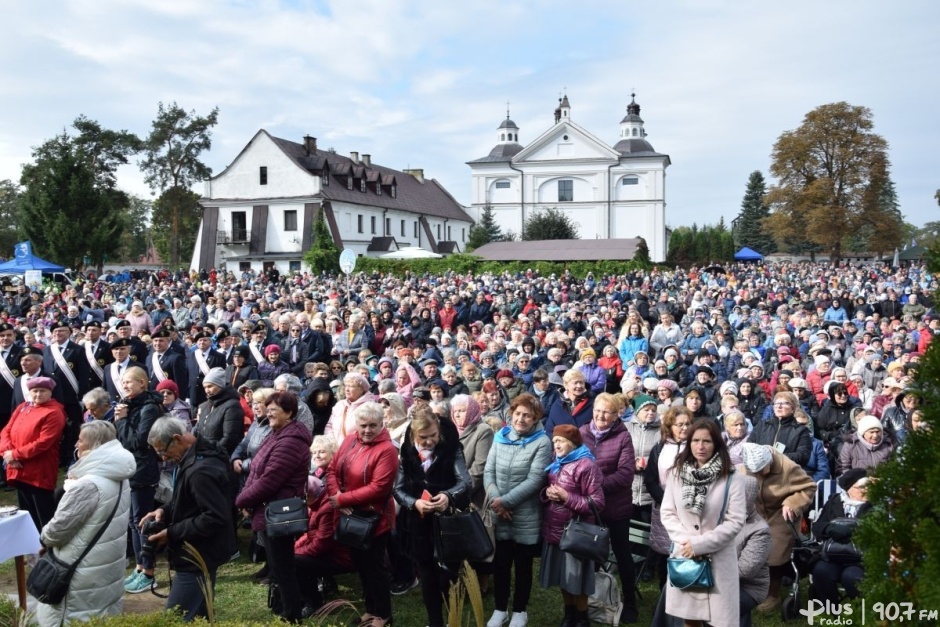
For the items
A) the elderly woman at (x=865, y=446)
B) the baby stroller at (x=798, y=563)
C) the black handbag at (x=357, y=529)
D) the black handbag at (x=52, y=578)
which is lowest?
the baby stroller at (x=798, y=563)

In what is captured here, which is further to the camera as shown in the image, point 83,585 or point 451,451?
point 451,451

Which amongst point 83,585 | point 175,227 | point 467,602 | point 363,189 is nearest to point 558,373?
point 467,602

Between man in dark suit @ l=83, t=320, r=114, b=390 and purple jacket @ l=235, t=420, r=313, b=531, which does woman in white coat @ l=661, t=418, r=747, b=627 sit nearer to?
purple jacket @ l=235, t=420, r=313, b=531

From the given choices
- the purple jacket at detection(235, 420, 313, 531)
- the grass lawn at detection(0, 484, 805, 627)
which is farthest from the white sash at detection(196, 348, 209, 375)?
the purple jacket at detection(235, 420, 313, 531)

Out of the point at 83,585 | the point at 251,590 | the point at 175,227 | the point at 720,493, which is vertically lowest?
the point at 251,590

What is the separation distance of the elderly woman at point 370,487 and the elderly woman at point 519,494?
2.60 ft

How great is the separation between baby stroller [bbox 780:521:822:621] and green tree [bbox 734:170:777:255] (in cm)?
6845

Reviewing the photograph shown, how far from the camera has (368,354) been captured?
10.4 meters

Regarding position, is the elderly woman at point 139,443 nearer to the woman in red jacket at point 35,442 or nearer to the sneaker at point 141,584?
the sneaker at point 141,584

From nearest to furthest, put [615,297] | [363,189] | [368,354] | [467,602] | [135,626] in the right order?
[135,626], [467,602], [368,354], [615,297], [363,189]

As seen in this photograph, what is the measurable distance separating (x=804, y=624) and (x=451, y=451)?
286cm

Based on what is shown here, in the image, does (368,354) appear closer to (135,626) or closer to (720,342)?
(720,342)

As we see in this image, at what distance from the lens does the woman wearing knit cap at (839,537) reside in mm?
4953

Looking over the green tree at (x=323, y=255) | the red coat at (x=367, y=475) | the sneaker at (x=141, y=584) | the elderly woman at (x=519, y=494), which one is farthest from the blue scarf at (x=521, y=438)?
the green tree at (x=323, y=255)
